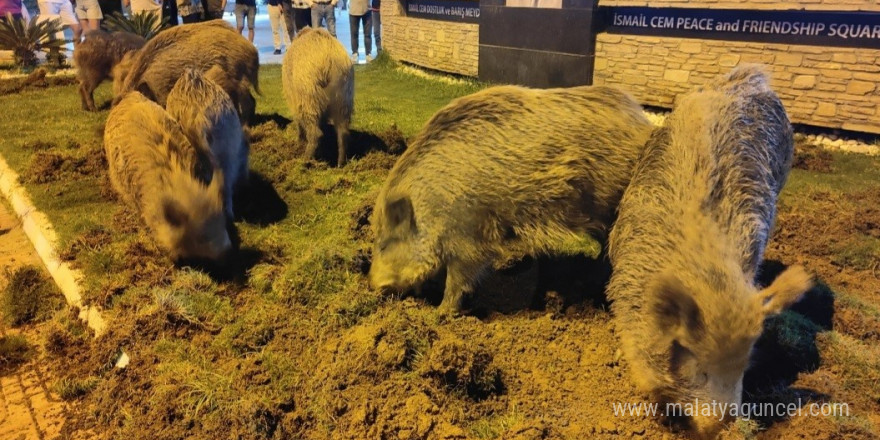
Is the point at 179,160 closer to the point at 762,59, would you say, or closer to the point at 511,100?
the point at 511,100

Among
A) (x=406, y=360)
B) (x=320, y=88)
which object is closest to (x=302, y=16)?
(x=320, y=88)

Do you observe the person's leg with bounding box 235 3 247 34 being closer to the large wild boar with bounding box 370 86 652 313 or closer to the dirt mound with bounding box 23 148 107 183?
the dirt mound with bounding box 23 148 107 183

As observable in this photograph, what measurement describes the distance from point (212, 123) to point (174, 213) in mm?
1366

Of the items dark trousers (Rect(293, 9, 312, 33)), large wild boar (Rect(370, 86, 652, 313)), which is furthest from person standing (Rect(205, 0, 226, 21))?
large wild boar (Rect(370, 86, 652, 313))

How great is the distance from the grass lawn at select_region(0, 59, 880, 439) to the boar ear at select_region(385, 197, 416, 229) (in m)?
0.48

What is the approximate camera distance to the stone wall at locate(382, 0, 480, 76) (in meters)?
11.7

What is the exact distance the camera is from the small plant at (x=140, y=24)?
12523 millimetres

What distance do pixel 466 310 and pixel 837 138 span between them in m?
6.38

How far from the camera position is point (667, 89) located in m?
8.58

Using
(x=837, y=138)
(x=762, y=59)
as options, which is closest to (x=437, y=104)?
(x=762, y=59)

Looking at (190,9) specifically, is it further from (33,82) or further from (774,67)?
(774,67)

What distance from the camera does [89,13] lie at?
13.2 metres

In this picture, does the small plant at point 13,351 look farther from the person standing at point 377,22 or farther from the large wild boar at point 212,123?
the person standing at point 377,22

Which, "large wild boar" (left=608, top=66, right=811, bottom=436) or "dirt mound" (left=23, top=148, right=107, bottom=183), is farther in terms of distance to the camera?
"dirt mound" (left=23, top=148, right=107, bottom=183)
